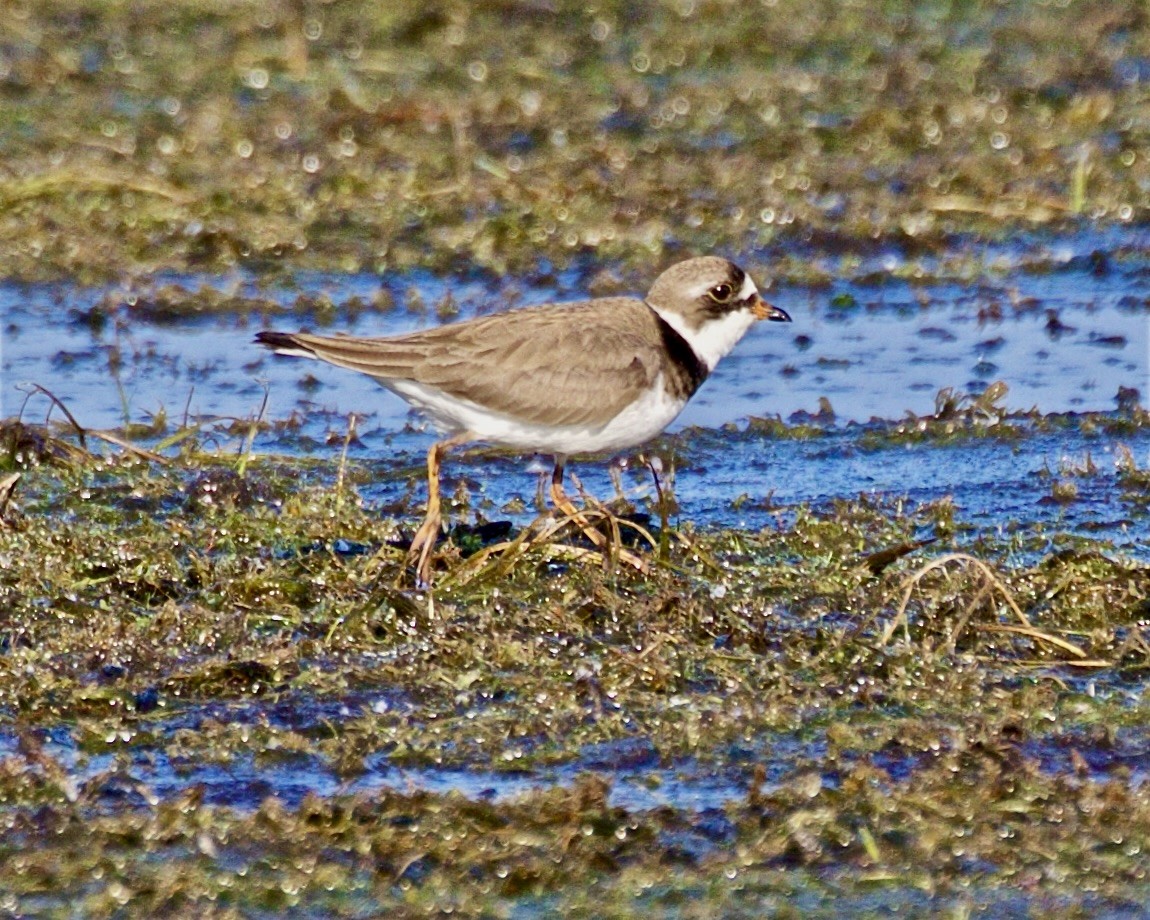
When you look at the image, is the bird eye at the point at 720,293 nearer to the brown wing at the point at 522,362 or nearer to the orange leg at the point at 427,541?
the brown wing at the point at 522,362

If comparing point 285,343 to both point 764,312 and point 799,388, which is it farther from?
point 799,388

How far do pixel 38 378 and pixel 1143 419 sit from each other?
4802mm

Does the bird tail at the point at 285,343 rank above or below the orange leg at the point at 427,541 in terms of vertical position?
above

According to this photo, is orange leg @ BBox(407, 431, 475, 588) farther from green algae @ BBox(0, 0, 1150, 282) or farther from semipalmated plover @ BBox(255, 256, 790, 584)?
green algae @ BBox(0, 0, 1150, 282)

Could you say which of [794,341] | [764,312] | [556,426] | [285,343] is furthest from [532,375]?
[794,341]

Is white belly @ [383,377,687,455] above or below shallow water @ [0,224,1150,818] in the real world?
above

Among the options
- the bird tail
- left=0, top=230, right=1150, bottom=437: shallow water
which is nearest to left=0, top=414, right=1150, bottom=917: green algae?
the bird tail

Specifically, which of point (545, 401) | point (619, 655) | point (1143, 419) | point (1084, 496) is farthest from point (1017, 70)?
point (619, 655)

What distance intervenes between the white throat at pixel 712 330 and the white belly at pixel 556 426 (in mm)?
412

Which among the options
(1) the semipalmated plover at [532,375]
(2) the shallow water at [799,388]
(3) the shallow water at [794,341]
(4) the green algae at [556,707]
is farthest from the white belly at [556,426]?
(3) the shallow water at [794,341]

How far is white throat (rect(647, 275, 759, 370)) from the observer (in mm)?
7621

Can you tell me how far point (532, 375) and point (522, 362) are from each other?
0.06m

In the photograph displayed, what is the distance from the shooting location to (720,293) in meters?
7.68

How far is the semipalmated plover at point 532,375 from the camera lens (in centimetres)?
705
